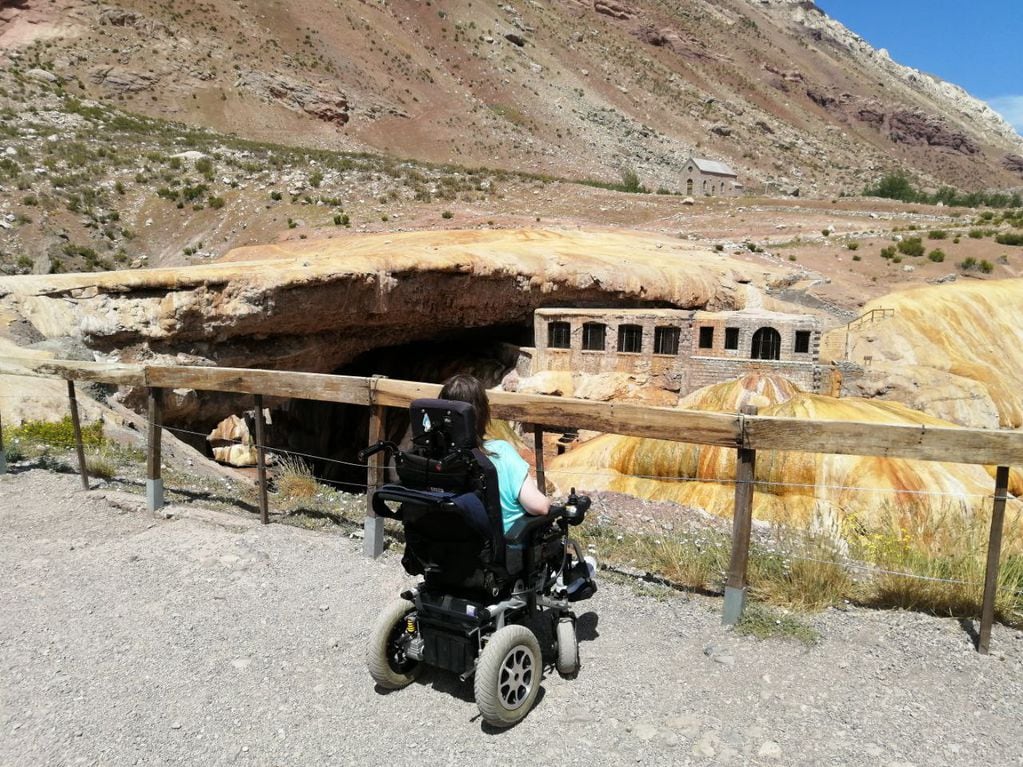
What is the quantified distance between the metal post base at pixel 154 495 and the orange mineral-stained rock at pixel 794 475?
5977 millimetres

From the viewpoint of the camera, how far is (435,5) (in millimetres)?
78438

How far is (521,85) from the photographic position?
73.1 m

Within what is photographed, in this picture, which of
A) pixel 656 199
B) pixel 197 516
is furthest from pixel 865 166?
pixel 197 516

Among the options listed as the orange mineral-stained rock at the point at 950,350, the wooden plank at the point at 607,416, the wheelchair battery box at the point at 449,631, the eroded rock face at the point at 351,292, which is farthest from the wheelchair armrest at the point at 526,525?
the orange mineral-stained rock at the point at 950,350

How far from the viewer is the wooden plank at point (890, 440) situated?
156 inches

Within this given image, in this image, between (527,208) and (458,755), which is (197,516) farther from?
(527,208)

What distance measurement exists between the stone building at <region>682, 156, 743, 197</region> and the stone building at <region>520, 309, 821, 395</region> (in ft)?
140

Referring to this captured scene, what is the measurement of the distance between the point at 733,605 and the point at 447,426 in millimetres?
2382

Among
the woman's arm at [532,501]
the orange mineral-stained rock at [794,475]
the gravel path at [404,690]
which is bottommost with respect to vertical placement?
the orange mineral-stained rock at [794,475]

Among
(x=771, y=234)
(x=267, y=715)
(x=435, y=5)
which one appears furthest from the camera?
(x=435, y=5)

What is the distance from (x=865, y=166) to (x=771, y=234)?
70.5 metres

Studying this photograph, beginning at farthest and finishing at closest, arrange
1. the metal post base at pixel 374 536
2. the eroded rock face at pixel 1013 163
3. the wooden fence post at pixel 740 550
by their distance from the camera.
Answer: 1. the eroded rock face at pixel 1013 163
2. the metal post base at pixel 374 536
3. the wooden fence post at pixel 740 550

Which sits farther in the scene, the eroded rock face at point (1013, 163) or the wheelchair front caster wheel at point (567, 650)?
the eroded rock face at point (1013, 163)

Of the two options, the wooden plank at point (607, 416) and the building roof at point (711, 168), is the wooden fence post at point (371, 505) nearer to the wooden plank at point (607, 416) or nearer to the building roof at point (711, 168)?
the wooden plank at point (607, 416)
